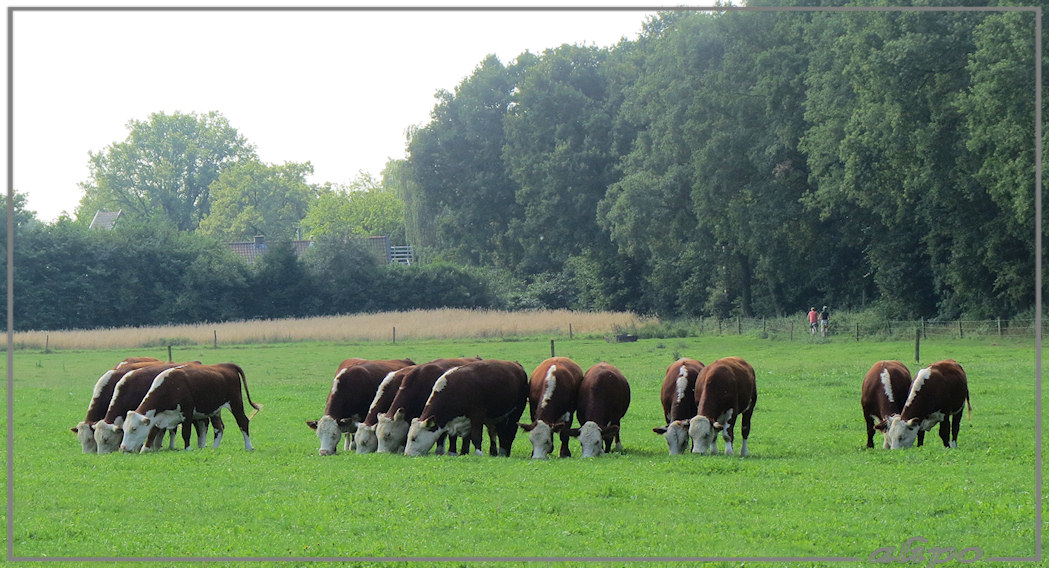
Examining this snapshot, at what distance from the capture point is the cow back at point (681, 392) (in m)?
15.6

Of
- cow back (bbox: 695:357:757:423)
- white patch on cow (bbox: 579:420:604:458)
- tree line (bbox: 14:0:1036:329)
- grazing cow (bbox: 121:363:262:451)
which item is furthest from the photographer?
grazing cow (bbox: 121:363:262:451)

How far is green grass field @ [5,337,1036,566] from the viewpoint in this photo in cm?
868

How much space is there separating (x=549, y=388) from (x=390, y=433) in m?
2.19

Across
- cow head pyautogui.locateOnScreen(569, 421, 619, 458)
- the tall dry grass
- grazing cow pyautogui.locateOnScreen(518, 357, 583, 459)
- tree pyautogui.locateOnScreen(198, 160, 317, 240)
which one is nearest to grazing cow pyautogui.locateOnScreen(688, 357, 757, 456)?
cow head pyautogui.locateOnScreen(569, 421, 619, 458)

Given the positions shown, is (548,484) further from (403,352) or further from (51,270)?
(403,352)

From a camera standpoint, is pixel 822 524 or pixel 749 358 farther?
pixel 749 358

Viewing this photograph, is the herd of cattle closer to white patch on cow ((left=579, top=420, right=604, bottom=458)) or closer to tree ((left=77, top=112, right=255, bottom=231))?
white patch on cow ((left=579, top=420, right=604, bottom=458))

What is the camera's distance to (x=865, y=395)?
16.4 m

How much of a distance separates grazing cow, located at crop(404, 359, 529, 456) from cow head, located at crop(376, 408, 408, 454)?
191mm

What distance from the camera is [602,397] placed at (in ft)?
50.0

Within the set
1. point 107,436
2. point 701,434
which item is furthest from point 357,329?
point 701,434

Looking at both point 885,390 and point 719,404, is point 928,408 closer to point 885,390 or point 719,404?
point 885,390

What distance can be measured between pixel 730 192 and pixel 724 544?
3916 centimetres

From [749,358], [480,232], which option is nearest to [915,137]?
[749,358]
